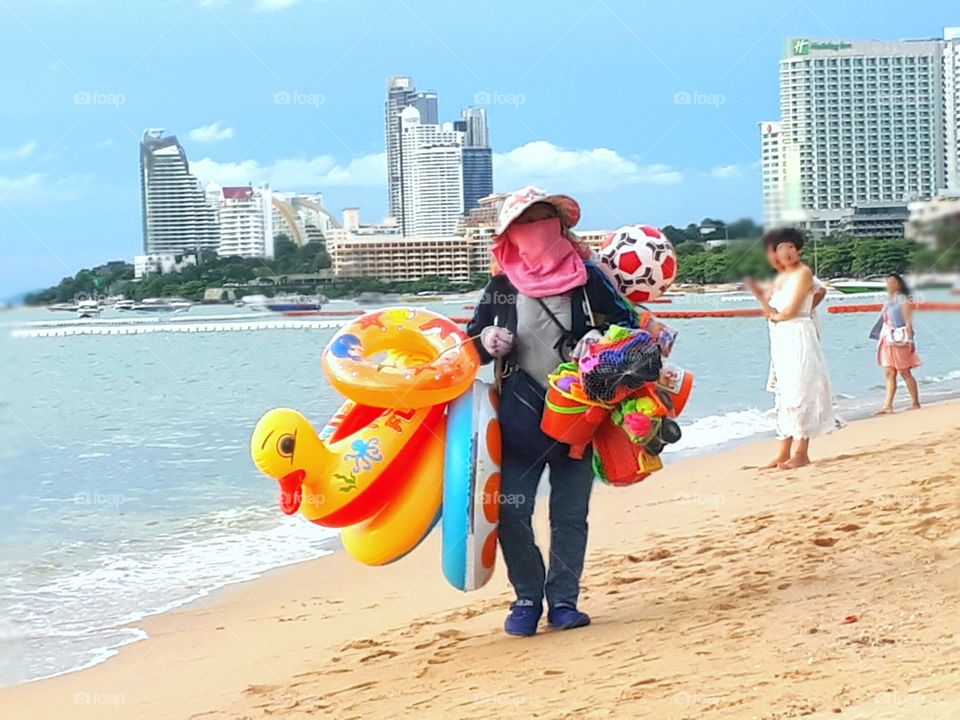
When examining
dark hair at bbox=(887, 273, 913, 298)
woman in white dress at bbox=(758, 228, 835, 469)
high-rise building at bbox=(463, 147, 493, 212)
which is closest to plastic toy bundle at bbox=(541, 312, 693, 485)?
woman in white dress at bbox=(758, 228, 835, 469)

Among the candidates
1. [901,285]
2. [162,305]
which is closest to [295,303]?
[162,305]

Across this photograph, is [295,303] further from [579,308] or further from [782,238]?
[579,308]

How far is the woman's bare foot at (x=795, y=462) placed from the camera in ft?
24.4

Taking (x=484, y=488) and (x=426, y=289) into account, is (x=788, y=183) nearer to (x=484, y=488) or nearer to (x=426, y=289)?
(x=484, y=488)

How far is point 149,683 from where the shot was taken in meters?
4.47

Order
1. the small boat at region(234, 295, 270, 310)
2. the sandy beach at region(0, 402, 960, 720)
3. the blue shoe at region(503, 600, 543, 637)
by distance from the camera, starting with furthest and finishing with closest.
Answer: the small boat at region(234, 295, 270, 310)
the blue shoe at region(503, 600, 543, 637)
the sandy beach at region(0, 402, 960, 720)

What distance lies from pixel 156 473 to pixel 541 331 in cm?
806

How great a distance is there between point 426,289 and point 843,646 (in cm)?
763

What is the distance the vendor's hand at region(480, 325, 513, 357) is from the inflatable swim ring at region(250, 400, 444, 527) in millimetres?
274

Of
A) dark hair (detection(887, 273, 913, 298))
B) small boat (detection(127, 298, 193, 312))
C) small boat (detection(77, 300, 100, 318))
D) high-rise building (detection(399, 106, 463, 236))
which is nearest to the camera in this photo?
dark hair (detection(887, 273, 913, 298))

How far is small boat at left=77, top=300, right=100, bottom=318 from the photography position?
1685 inches

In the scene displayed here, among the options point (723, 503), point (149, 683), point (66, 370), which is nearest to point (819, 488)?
point (723, 503)

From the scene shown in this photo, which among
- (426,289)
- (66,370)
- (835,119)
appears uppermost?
(835,119)

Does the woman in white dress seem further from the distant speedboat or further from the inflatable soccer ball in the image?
the distant speedboat
